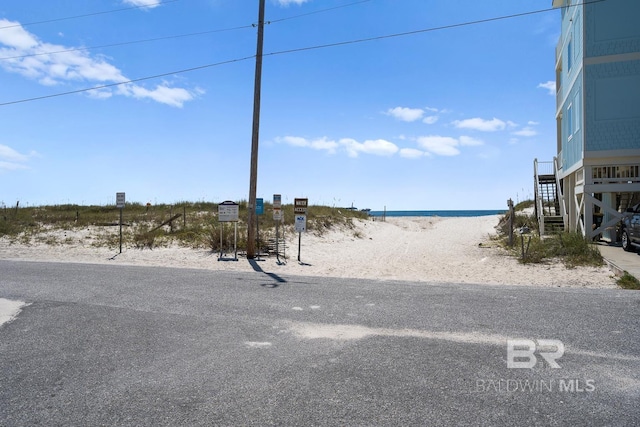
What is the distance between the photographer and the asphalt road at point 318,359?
363 centimetres

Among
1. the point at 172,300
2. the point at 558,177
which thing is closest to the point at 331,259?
the point at 172,300

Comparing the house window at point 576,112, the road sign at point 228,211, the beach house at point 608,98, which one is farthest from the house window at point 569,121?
the road sign at point 228,211

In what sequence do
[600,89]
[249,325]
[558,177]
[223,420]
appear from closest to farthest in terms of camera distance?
[223,420], [249,325], [600,89], [558,177]

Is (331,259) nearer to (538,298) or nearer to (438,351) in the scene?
(538,298)

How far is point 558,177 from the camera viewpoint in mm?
24078

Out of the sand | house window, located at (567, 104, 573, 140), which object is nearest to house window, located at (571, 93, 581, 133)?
house window, located at (567, 104, 573, 140)

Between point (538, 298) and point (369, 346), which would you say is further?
point (538, 298)

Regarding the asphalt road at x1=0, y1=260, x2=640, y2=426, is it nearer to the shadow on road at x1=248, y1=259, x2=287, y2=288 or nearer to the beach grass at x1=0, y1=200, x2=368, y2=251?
the shadow on road at x1=248, y1=259, x2=287, y2=288

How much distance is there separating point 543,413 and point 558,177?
23.6 meters

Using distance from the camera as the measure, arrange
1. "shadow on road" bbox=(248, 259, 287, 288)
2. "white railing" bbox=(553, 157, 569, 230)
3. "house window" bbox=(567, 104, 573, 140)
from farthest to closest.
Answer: "white railing" bbox=(553, 157, 569, 230) < "house window" bbox=(567, 104, 573, 140) < "shadow on road" bbox=(248, 259, 287, 288)

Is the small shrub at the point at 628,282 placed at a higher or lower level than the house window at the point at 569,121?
lower

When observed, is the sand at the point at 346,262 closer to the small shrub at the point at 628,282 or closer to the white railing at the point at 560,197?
the small shrub at the point at 628,282

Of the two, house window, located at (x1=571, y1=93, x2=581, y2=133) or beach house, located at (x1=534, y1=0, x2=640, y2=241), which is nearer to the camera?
beach house, located at (x1=534, y1=0, x2=640, y2=241)

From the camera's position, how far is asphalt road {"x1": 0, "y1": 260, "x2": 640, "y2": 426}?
3.63m
